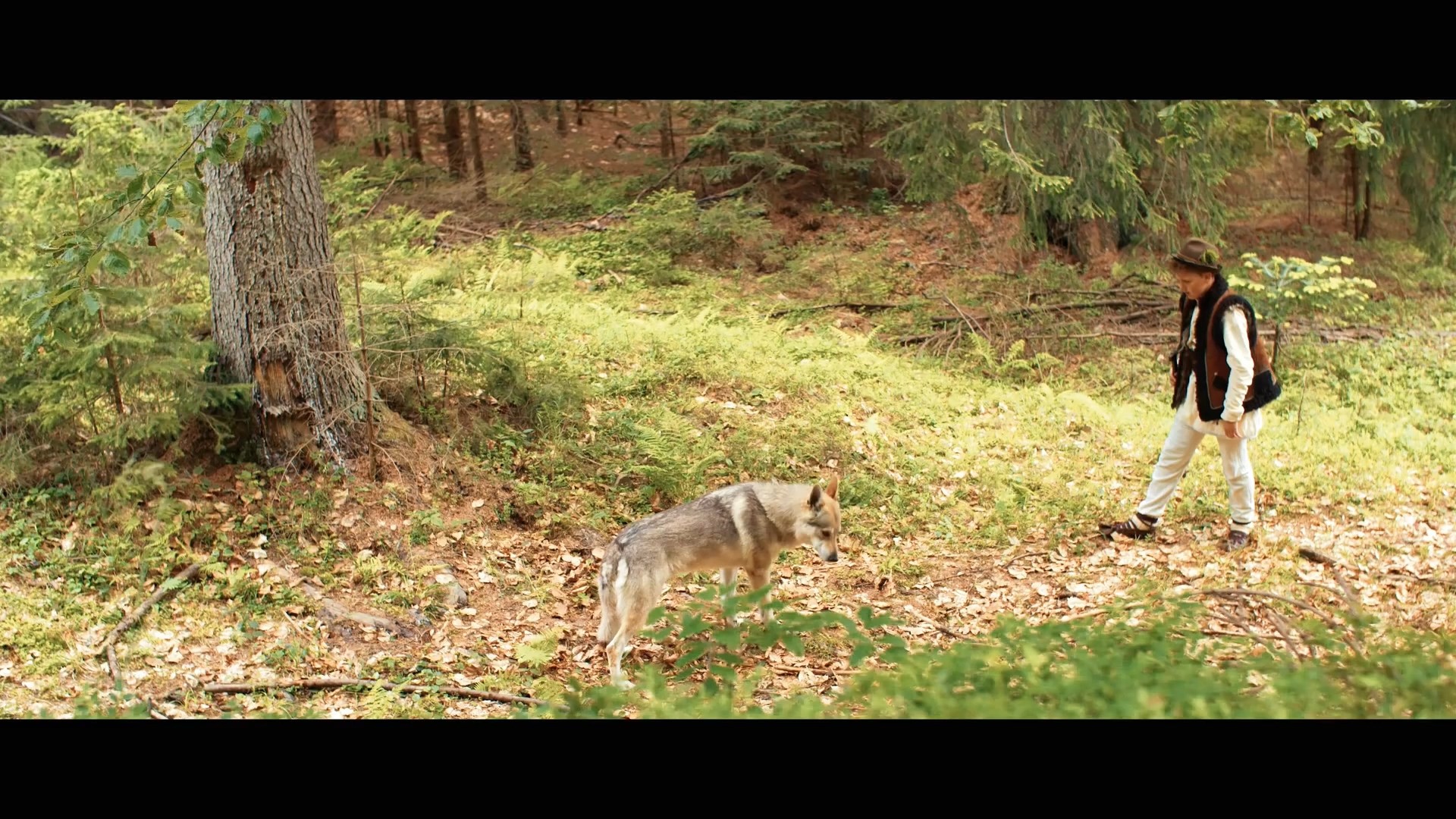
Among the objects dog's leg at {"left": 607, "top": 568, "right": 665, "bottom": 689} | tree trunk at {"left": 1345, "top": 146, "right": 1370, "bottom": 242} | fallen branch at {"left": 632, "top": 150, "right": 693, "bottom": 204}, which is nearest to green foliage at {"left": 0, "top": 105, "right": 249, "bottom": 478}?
dog's leg at {"left": 607, "top": 568, "right": 665, "bottom": 689}

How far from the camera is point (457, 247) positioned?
14812mm

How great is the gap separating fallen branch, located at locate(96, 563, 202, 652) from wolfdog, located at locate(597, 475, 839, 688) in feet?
9.03

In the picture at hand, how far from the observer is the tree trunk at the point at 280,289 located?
281 inches

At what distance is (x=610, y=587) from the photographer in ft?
19.1

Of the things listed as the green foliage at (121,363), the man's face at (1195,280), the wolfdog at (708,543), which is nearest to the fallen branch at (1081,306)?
the man's face at (1195,280)

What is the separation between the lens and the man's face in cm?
708

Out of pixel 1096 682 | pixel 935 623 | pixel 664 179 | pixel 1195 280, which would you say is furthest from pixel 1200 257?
pixel 664 179

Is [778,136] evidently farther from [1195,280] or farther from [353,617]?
[353,617]

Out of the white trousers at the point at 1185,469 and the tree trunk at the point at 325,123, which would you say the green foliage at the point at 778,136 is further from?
the white trousers at the point at 1185,469

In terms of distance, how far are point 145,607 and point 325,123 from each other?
1744 cm

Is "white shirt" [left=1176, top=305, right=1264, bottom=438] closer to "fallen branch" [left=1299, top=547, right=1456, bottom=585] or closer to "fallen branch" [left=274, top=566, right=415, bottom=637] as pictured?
"fallen branch" [left=1299, top=547, right=1456, bottom=585]

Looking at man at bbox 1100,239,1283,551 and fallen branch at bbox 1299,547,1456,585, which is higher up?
man at bbox 1100,239,1283,551

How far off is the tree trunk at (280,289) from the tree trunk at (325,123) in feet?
48.4
